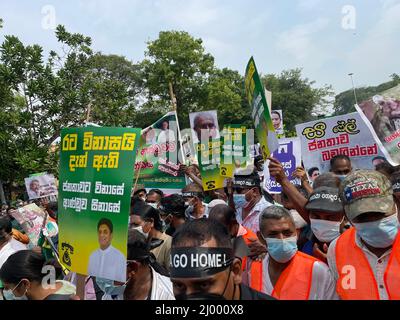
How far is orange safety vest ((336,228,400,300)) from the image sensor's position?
2402mm

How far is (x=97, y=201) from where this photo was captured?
3275 mm

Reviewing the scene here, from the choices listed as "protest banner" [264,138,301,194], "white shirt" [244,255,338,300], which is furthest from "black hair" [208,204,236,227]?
"protest banner" [264,138,301,194]

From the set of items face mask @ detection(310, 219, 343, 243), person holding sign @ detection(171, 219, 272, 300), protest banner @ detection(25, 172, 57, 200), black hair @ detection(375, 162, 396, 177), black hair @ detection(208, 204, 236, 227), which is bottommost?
person holding sign @ detection(171, 219, 272, 300)

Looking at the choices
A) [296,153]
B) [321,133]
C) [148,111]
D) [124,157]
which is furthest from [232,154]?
[148,111]

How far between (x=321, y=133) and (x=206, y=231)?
12.5 feet

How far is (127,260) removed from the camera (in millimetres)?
3082

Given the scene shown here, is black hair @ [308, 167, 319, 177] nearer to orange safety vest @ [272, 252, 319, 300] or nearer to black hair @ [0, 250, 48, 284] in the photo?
orange safety vest @ [272, 252, 319, 300]

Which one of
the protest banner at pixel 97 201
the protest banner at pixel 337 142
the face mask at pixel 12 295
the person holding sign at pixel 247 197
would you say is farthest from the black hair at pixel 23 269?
the protest banner at pixel 337 142

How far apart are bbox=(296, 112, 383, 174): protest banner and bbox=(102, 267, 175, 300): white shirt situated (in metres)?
3.13

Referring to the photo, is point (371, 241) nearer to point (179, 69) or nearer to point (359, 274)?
point (359, 274)

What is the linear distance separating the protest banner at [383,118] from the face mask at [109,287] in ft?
8.39

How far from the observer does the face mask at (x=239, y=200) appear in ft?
17.9

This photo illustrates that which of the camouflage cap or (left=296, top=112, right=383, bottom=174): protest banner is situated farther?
(left=296, top=112, right=383, bottom=174): protest banner

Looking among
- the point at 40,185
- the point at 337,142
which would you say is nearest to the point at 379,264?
the point at 337,142
